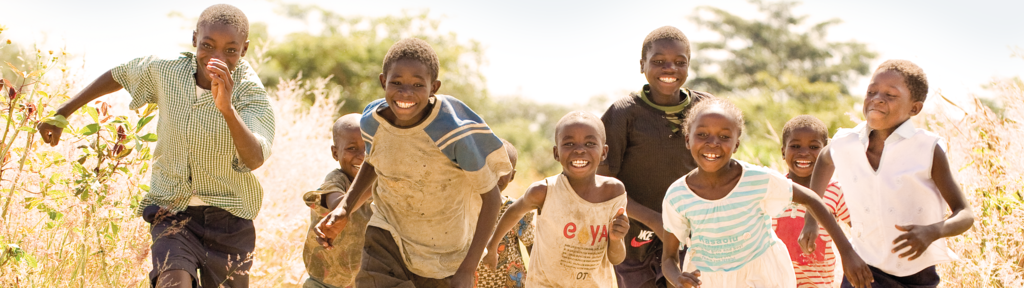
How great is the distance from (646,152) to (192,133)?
7.23ft

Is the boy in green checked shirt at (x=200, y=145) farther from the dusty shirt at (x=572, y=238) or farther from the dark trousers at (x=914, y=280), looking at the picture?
the dark trousers at (x=914, y=280)

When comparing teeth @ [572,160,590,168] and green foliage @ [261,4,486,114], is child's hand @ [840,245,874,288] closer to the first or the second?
teeth @ [572,160,590,168]

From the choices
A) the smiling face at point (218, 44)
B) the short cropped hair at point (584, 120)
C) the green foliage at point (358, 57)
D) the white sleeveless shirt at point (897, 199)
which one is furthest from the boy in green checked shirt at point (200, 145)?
the green foliage at point (358, 57)

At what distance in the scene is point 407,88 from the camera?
12.4 feet

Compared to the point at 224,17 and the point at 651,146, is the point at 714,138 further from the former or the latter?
the point at 224,17

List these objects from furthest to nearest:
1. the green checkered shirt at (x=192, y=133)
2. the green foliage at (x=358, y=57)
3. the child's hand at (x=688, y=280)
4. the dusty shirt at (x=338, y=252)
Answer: the green foliage at (x=358, y=57) → the dusty shirt at (x=338, y=252) → the green checkered shirt at (x=192, y=133) → the child's hand at (x=688, y=280)

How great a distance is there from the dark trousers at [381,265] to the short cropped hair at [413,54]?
75 cm

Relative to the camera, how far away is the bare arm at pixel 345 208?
3715 millimetres

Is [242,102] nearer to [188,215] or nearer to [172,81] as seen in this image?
[172,81]

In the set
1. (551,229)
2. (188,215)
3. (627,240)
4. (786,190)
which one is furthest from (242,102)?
(786,190)

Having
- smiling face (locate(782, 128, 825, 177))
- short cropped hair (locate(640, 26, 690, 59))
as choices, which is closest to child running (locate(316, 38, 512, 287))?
short cropped hair (locate(640, 26, 690, 59))

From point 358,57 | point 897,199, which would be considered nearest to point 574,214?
point 897,199

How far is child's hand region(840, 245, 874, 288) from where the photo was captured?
363cm

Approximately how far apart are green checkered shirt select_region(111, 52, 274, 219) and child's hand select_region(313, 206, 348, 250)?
20.0 inches
